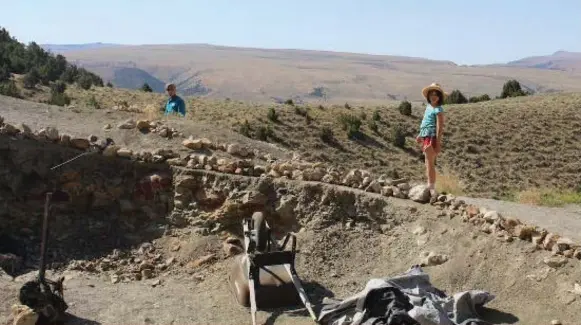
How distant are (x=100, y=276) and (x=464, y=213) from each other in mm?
4382

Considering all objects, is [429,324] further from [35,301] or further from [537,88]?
[537,88]

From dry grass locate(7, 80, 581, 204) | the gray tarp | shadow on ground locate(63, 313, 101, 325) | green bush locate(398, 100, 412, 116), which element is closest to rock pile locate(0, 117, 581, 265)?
the gray tarp

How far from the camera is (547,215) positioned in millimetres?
8523

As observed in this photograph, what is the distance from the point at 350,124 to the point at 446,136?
3.76 m

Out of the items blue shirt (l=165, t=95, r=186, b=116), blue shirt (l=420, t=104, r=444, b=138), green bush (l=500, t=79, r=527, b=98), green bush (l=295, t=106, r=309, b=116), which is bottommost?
green bush (l=295, t=106, r=309, b=116)

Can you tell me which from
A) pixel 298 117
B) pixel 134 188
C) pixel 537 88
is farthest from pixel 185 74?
pixel 134 188

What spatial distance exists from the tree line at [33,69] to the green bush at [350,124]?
11233mm

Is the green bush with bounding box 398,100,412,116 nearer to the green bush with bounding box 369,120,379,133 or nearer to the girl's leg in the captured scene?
the green bush with bounding box 369,120,379,133

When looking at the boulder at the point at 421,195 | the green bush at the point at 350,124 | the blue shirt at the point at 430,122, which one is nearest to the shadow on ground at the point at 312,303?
the boulder at the point at 421,195

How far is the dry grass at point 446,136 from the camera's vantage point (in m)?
20.6

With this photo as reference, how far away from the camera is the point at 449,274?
22.3 feet

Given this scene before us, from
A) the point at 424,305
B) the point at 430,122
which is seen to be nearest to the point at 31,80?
the point at 430,122

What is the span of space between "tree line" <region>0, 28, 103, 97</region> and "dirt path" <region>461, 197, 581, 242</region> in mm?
17292

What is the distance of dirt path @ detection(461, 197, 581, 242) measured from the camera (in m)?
7.63
